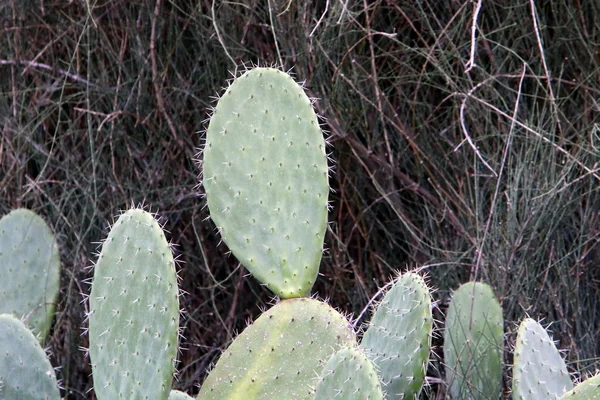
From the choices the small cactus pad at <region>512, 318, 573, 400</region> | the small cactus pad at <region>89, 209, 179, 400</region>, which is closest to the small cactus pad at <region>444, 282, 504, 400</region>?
the small cactus pad at <region>512, 318, 573, 400</region>

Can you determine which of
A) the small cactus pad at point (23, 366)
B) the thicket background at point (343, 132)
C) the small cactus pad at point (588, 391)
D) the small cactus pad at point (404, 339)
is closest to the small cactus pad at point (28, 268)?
the thicket background at point (343, 132)

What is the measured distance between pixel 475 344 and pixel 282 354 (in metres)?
0.45

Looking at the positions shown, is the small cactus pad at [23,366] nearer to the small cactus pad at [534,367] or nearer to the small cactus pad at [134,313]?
the small cactus pad at [134,313]

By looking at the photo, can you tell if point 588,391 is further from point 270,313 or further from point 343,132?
point 343,132

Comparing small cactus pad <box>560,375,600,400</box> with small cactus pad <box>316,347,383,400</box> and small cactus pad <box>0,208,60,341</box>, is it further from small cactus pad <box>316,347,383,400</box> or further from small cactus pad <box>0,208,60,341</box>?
small cactus pad <box>0,208,60,341</box>

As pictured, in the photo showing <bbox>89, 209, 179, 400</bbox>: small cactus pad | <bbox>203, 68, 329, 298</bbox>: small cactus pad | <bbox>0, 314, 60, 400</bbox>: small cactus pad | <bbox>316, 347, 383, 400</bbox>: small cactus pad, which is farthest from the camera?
<bbox>0, 314, 60, 400</bbox>: small cactus pad

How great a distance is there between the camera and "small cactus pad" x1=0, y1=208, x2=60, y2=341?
2092 mm

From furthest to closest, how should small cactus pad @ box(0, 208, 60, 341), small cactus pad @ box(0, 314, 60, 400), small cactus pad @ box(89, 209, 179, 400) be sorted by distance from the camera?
small cactus pad @ box(0, 208, 60, 341) → small cactus pad @ box(0, 314, 60, 400) → small cactus pad @ box(89, 209, 179, 400)

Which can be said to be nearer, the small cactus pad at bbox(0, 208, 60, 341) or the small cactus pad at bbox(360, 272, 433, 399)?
the small cactus pad at bbox(360, 272, 433, 399)

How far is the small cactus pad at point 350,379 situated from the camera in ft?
3.84

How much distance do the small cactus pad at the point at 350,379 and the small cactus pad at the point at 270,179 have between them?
0.38 meters

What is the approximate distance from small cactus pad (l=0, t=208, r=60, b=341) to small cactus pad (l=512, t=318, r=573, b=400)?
3.71 feet

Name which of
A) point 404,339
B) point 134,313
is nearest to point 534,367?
point 404,339

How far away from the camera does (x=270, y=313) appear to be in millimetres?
1551
